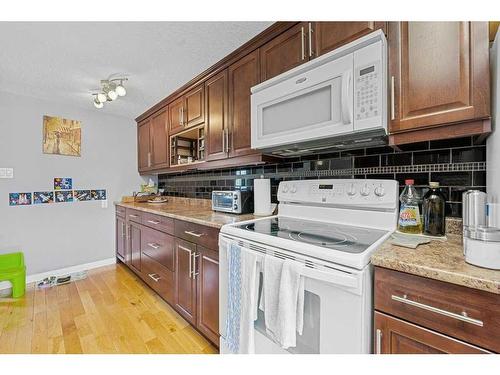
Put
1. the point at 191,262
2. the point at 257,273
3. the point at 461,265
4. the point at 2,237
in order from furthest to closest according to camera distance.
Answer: the point at 2,237 → the point at 191,262 → the point at 257,273 → the point at 461,265

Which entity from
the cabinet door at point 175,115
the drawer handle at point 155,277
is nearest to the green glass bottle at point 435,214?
the drawer handle at point 155,277

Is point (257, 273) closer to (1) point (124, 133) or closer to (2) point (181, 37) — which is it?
(2) point (181, 37)

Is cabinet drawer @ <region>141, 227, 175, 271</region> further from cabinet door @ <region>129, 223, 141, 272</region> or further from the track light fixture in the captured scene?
the track light fixture

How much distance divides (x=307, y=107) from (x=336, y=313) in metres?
1.02

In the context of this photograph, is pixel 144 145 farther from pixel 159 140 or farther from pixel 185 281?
pixel 185 281

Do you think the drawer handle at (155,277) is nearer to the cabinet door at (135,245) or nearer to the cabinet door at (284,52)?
the cabinet door at (135,245)

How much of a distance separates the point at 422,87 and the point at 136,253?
2871 mm

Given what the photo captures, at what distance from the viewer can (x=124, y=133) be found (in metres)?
3.40

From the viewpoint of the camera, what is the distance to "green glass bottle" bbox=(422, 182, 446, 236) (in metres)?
1.11

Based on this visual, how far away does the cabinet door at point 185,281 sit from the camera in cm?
169

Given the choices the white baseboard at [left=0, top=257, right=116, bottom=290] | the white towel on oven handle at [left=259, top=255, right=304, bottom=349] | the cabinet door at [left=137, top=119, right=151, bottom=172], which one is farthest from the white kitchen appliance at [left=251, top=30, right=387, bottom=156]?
the white baseboard at [left=0, top=257, right=116, bottom=290]

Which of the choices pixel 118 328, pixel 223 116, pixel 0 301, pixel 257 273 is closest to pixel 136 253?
pixel 118 328

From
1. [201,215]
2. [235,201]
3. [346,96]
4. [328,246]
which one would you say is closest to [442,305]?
[328,246]

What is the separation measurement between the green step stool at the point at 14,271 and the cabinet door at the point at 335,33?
11.0 ft
